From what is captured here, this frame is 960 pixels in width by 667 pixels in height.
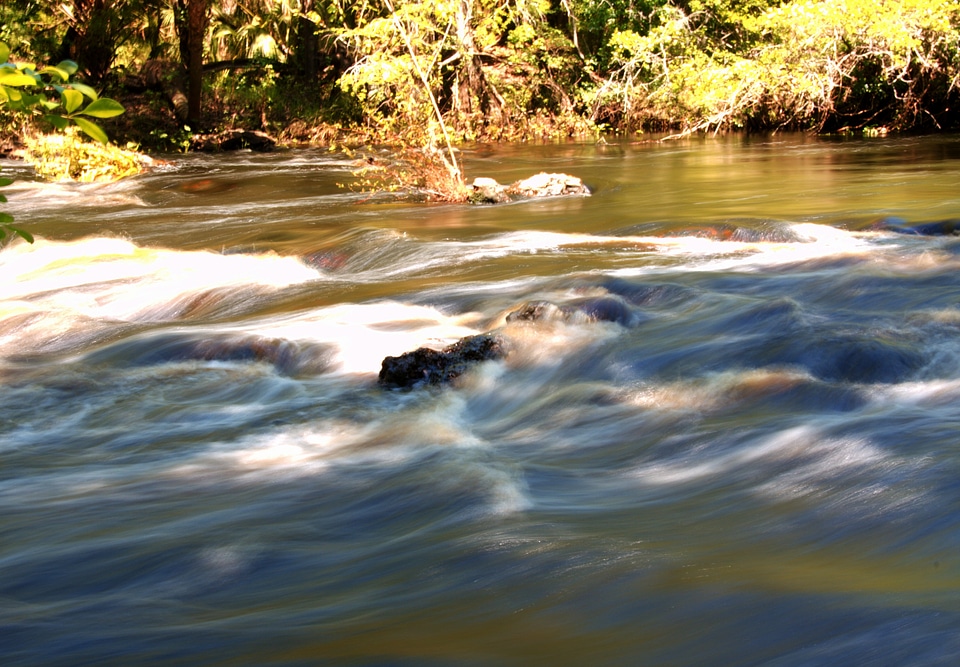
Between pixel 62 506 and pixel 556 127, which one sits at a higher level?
pixel 556 127

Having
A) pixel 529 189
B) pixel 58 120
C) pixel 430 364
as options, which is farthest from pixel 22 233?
pixel 529 189

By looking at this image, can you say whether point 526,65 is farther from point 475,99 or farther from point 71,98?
point 71,98

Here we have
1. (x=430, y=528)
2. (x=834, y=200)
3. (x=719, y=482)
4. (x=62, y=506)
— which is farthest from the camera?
(x=834, y=200)

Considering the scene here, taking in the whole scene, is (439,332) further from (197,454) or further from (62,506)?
(62,506)

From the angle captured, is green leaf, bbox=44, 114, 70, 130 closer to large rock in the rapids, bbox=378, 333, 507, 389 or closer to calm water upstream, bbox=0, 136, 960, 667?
calm water upstream, bbox=0, 136, 960, 667

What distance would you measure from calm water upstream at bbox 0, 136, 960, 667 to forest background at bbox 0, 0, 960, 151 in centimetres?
824

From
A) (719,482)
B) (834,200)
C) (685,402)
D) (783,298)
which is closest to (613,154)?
(834,200)

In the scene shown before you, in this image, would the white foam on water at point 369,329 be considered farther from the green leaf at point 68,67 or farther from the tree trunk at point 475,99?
the tree trunk at point 475,99

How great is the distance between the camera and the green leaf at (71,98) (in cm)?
194

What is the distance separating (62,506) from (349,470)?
119 centimetres

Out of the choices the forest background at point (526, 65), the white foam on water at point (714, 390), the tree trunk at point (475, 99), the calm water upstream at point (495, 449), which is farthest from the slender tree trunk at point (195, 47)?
the white foam on water at point (714, 390)

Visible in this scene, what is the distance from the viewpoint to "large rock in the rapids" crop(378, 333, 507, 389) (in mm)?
5961

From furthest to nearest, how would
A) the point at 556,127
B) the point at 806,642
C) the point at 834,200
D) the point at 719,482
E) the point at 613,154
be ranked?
the point at 556,127 → the point at 613,154 → the point at 834,200 → the point at 719,482 → the point at 806,642

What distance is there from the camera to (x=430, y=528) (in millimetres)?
3955
